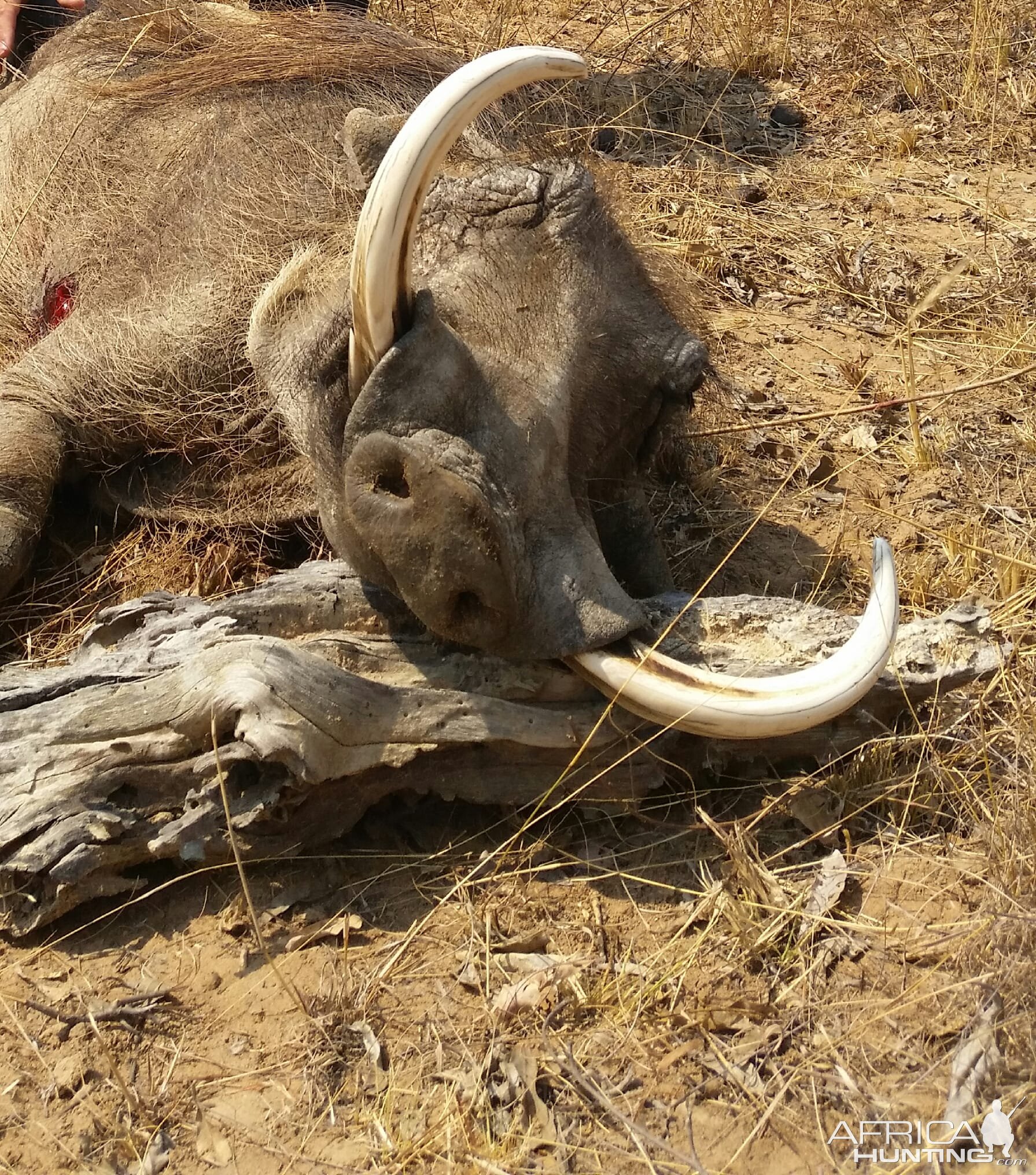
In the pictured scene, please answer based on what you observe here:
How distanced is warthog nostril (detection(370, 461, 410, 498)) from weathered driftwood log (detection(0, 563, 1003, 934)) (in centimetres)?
37

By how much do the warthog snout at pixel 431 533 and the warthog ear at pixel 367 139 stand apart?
0.90 metres

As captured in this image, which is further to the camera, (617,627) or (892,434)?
(892,434)

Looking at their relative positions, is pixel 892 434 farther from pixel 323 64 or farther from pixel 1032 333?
pixel 323 64

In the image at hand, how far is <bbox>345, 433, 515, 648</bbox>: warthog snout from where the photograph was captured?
1.99 m

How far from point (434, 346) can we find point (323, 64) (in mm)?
1767

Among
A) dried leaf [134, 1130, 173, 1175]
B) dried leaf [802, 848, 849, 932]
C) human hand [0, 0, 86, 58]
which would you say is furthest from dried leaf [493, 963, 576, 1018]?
human hand [0, 0, 86, 58]

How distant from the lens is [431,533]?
1999 millimetres

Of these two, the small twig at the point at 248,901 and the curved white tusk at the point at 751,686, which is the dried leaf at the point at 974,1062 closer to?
the curved white tusk at the point at 751,686

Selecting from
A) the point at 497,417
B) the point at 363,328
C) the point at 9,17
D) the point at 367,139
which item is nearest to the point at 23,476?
the point at 367,139

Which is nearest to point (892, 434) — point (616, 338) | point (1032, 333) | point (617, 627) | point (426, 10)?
point (1032, 333)

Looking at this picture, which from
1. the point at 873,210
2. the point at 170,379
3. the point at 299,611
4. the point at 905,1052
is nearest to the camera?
the point at 905,1052

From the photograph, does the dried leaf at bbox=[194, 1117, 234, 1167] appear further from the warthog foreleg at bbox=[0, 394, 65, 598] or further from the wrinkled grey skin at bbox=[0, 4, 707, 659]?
the warthog foreleg at bbox=[0, 394, 65, 598]

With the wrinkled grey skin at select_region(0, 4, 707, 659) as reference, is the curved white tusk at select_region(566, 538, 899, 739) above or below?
below

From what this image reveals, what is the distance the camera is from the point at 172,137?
11.5 feet
